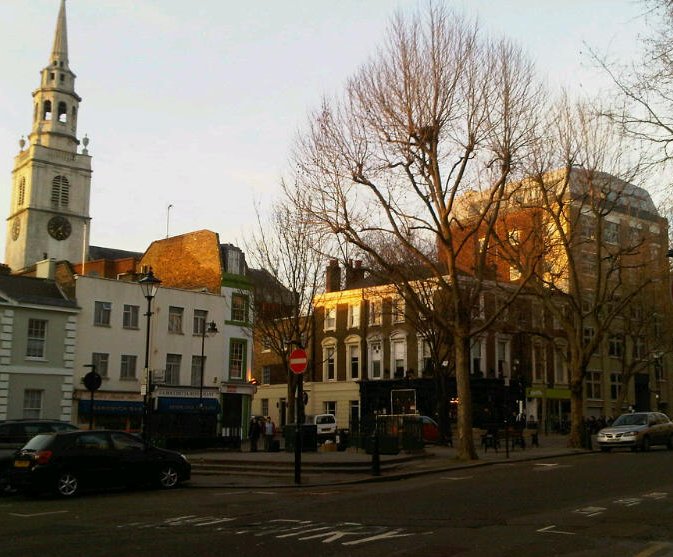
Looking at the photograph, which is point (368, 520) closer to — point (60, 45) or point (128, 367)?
point (128, 367)

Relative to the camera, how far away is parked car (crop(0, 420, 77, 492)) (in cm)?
1803

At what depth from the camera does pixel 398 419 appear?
1073 inches

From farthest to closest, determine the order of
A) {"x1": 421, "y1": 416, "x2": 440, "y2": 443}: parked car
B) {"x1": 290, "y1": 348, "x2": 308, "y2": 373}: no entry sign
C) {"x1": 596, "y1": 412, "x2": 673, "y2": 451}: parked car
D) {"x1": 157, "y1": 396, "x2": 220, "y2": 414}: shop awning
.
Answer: {"x1": 157, "y1": 396, "x2": 220, "y2": 414}: shop awning → {"x1": 421, "y1": 416, "x2": 440, "y2": 443}: parked car → {"x1": 596, "y1": 412, "x2": 673, "y2": 451}: parked car → {"x1": 290, "y1": 348, "x2": 308, "y2": 373}: no entry sign

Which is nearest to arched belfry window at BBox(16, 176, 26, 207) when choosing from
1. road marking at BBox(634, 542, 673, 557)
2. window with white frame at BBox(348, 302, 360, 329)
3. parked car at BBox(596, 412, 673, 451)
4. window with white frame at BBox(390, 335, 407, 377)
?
window with white frame at BBox(348, 302, 360, 329)

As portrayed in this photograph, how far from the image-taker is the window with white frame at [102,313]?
137 feet

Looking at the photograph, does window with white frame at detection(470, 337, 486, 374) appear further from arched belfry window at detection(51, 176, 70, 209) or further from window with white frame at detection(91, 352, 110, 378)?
arched belfry window at detection(51, 176, 70, 209)

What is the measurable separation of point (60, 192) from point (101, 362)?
4980 centimetres

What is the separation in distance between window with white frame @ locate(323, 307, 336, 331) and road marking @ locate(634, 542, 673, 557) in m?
50.9

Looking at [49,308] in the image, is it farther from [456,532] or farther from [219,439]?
[456,532]

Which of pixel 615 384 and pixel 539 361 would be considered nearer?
pixel 539 361

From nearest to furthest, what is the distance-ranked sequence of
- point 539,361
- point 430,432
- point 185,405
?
1. point 430,432
2. point 185,405
3. point 539,361

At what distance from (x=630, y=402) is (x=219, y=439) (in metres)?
43.7

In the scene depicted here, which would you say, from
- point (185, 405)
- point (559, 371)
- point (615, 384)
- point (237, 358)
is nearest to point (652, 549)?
point (185, 405)

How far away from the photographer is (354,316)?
5919cm
